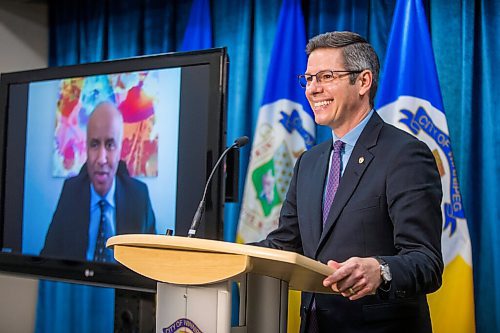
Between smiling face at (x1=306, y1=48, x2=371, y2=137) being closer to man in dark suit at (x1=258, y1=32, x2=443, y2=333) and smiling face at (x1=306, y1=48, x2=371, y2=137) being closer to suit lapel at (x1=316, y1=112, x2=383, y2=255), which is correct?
man in dark suit at (x1=258, y1=32, x2=443, y2=333)

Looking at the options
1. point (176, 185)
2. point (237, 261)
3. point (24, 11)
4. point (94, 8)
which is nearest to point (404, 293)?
point (237, 261)

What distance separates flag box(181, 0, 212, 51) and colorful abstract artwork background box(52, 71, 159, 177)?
37.6 inches

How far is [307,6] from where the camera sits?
382 cm

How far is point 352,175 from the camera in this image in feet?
6.77

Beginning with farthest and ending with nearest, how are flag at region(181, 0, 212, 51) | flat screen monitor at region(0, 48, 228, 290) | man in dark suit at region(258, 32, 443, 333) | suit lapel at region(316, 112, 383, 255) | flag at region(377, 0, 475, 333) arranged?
flag at region(181, 0, 212, 51) → flag at region(377, 0, 475, 333) → flat screen monitor at region(0, 48, 228, 290) → suit lapel at region(316, 112, 383, 255) → man in dark suit at region(258, 32, 443, 333)

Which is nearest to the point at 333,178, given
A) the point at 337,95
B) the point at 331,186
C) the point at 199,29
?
the point at 331,186

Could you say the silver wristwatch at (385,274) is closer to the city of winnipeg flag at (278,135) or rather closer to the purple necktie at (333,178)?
the purple necktie at (333,178)

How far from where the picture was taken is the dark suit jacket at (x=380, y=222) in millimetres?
1888

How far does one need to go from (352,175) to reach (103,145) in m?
1.47

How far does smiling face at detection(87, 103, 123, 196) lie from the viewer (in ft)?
10.2

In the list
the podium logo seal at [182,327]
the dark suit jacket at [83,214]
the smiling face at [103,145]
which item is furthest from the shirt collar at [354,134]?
the smiling face at [103,145]

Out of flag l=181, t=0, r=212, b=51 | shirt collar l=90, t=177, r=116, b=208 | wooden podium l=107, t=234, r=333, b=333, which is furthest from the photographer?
flag l=181, t=0, r=212, b=51

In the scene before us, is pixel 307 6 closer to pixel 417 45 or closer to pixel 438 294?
pixel 417 45

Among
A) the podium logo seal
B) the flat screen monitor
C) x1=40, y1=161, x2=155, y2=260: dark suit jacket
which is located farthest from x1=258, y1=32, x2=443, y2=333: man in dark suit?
x1=40, y1=161, x2=155, y2=260: dark suit jacket
